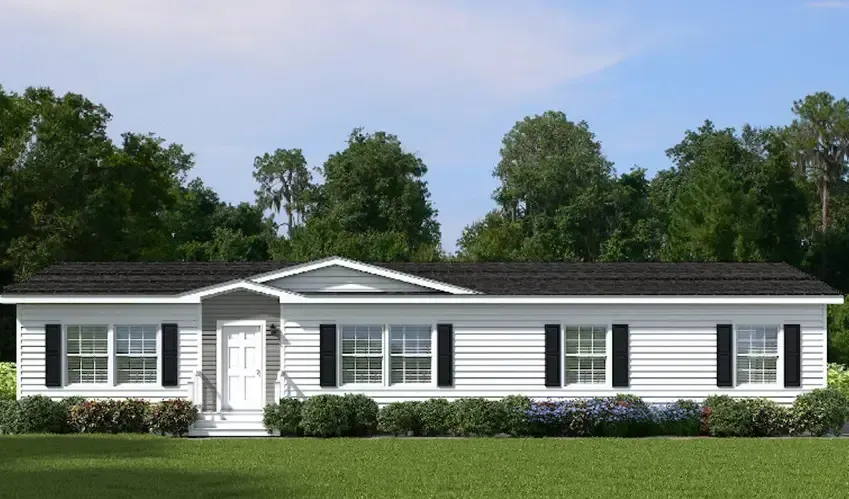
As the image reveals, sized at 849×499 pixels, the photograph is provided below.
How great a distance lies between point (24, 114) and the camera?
51.9 metres

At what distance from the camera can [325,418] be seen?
2919cm

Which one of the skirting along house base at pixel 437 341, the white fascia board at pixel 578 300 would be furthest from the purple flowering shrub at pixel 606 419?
the white fascia board at pixel 578 300

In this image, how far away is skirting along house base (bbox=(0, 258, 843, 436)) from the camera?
30688 millimetres

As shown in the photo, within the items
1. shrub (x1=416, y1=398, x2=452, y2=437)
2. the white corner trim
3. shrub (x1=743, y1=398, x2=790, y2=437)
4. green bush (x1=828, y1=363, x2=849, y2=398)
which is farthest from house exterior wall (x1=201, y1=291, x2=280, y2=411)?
green bush (x1=828, y1=363, x2=849, y2=398)

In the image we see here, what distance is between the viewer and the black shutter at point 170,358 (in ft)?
101

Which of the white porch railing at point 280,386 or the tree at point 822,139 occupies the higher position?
the tree at point 822,139

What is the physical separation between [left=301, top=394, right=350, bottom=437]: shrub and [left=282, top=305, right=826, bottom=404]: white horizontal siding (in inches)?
49.8

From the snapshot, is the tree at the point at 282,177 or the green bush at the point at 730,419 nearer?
the green bush at the point at 730,419

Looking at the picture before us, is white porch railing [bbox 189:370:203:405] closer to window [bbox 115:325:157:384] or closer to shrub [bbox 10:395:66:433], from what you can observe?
window [bbox 115:325:157:384]

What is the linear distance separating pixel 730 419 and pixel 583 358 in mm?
3441

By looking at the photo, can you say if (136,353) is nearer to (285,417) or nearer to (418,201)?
(285,417)

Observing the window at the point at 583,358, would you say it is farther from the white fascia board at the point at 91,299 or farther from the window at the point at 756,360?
the white fascia board at the point at 91,299

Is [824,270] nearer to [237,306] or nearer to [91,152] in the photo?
[91,152]

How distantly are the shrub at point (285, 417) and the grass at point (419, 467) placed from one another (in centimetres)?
145
